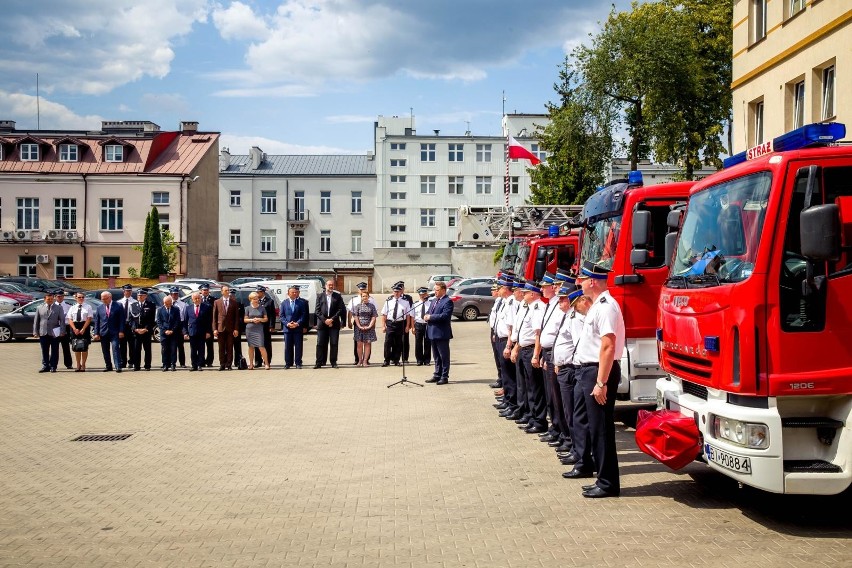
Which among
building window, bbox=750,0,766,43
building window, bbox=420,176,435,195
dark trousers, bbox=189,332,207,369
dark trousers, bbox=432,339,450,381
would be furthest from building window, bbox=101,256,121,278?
building window, bbox=750,0,766,43

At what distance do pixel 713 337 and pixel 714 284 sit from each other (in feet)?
1.46

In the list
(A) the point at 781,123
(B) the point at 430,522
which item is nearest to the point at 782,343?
(B) the point at 430,522

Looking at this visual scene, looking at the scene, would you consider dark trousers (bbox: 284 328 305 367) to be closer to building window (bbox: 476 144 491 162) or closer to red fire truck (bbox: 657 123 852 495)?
red fire truck (bbox: 657 123 852 495)

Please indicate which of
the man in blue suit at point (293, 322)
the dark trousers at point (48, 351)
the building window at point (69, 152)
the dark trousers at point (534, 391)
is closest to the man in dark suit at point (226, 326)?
the man in blue suit at point (293, 322)

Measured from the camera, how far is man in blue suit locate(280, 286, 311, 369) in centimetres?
A: 2084

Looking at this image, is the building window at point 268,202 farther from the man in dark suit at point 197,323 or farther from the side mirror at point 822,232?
the side mirror at point 822,232

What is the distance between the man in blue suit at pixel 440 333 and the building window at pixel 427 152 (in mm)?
65494

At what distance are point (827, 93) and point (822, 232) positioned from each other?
560 inches

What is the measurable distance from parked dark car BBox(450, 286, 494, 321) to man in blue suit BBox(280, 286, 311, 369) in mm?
16503

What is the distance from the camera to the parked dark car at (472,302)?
3738 centimetres

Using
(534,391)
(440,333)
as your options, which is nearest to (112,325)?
(440,333)

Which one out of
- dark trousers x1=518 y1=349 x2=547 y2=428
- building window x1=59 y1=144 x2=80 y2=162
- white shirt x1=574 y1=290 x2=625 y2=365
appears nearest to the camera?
white shirt x1=574 y1=290 x2=625 y2=365

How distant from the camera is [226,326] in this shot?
2086 cm

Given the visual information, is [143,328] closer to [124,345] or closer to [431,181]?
[124,345]
